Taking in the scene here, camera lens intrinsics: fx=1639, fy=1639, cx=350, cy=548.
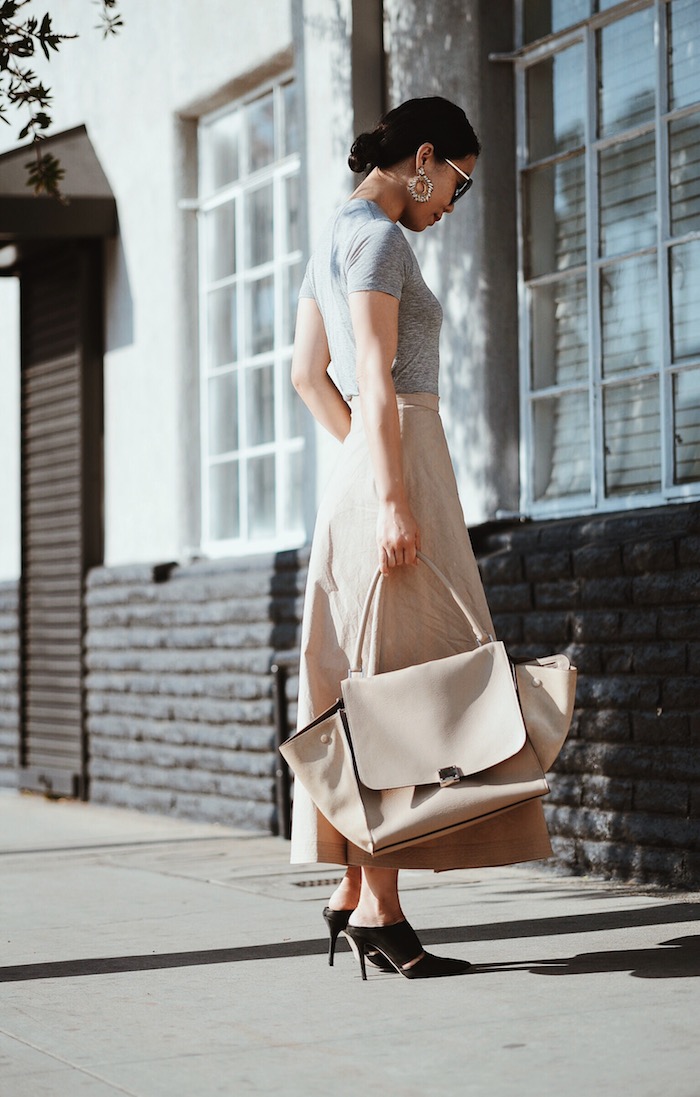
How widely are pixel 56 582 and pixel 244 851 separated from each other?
142 inches

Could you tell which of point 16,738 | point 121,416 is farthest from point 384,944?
point 16,738

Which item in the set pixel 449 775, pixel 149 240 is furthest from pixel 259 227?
pixel 449 775

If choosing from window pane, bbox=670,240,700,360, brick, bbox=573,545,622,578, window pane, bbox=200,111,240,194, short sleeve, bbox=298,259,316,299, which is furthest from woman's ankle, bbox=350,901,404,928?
window pane, bbox=200,111,240,194

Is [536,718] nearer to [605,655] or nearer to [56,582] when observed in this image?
[605,655]

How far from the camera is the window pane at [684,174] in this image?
5.85 meters

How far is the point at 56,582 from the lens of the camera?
10305 mm

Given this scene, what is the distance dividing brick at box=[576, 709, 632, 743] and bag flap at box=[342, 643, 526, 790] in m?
1.87

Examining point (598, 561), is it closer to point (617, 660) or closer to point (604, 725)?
point (617, 660)

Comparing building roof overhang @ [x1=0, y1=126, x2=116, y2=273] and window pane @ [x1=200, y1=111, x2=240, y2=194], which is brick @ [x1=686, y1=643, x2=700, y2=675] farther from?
building roof overhang @ [x1=0, y1=126, x2=116, y2=273]

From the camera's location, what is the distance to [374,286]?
13.3 feet

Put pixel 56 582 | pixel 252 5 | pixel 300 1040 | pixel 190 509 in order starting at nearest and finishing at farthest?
1. pixel 300 1040
2. pixel 252 5
3. pixel 190 509
4. pixel 56 582

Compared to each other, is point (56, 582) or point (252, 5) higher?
point (252, 5)

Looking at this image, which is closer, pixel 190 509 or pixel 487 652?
pixel 487 652

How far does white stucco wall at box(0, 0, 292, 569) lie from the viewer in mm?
9039
